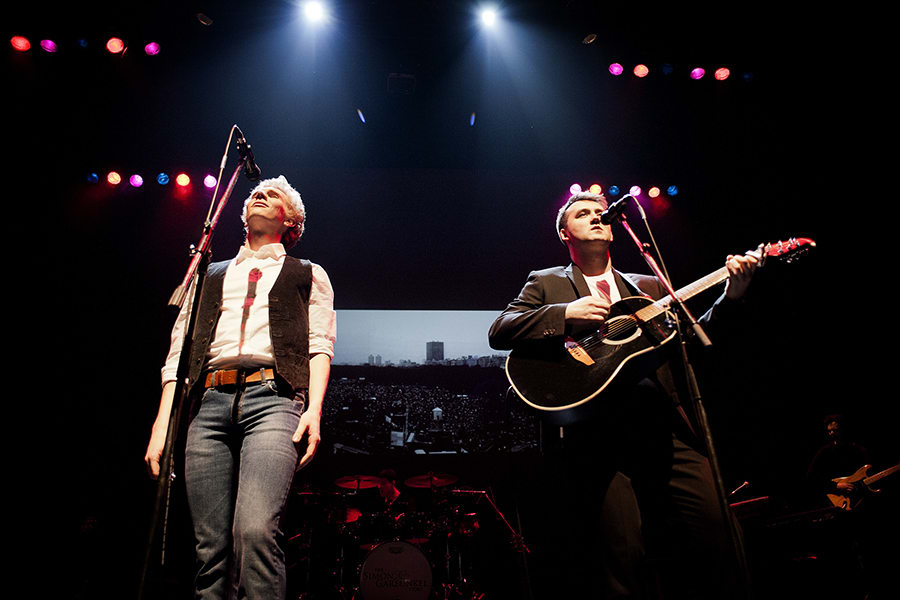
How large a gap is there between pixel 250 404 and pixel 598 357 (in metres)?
1.58

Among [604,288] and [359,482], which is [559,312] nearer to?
[604,288]

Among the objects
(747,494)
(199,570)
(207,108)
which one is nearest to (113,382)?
(207,108)

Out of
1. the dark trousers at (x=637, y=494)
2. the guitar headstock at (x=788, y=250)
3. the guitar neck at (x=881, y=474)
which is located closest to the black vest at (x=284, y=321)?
the dark trousers at (x=637, y=494)

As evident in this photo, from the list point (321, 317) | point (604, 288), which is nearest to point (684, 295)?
point (604, 288)

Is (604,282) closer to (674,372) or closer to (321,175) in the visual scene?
(674,372)

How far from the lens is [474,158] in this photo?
221 inches

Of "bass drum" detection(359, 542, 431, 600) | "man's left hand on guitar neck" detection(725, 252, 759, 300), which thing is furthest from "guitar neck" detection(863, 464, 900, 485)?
"bass drum" detection(359, 542, 431, 600)

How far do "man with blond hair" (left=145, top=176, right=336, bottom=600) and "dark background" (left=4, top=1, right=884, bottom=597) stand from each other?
9.53 ft

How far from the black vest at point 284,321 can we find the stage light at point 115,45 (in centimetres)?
323

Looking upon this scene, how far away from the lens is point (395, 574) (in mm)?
4492

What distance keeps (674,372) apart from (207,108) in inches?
195

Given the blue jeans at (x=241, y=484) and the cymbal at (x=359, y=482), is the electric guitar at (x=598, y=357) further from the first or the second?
the cymbal at (x=359, y=482)

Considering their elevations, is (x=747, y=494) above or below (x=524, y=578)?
above

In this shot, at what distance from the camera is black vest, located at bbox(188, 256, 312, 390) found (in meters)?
2.13
